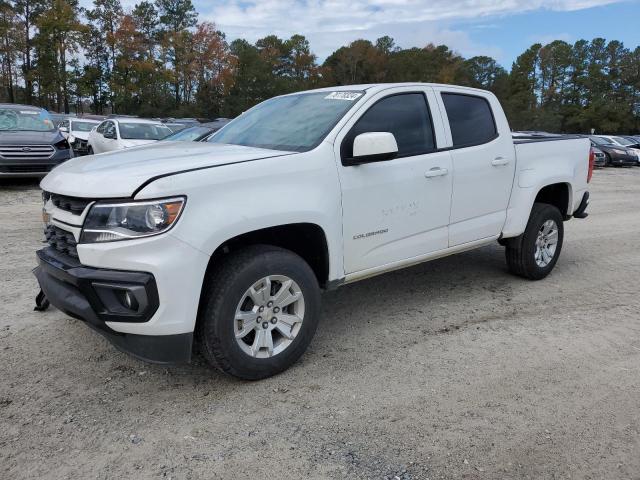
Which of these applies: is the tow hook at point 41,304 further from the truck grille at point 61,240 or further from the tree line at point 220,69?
the tree line at point 220,69

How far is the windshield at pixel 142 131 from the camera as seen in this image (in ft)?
41.6

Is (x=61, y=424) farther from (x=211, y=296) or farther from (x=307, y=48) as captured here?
(x=307, y=48)

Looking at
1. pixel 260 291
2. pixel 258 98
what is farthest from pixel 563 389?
pixel 258 98

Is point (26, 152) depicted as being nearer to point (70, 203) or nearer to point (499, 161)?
point (70, 203)

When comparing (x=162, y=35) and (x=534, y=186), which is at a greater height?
(x=162, y=35)

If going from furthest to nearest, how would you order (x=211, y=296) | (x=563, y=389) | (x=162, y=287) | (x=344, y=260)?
(x=344, y=260) < (x=563, y=389) < (x=211, y=296) < (x=162, y=287)

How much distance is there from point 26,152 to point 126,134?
2.60 metres

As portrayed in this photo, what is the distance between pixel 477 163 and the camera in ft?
15.0

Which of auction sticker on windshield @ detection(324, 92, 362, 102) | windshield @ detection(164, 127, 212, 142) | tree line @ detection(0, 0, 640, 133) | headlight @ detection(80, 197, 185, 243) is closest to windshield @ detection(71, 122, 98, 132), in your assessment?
windshield @ detection(164, 127, 212, 142)

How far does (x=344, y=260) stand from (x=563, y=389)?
1.62 meters

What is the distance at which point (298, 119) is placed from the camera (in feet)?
13.3

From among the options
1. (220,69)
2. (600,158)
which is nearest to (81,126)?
(600,158)

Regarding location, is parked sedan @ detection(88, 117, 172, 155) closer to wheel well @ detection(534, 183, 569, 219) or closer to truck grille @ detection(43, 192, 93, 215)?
wheel well @ detection(534, 183, 569, 219)

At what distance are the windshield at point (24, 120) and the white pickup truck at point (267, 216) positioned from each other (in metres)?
8.75
